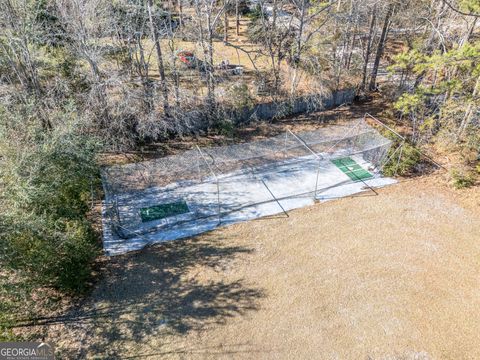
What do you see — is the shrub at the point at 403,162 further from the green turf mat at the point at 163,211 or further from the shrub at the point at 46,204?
the shrub at the point at 46,204

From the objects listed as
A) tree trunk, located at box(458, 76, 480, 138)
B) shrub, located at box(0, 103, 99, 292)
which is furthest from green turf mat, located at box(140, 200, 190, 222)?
tree trunk, located at box(458, 76, 480, 138)

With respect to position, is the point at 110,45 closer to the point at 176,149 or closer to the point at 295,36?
the point at 176,149

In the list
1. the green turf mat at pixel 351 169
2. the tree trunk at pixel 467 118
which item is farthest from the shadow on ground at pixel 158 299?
the tree trunk at pixel 467 118

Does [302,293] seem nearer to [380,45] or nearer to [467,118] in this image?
[467,118]

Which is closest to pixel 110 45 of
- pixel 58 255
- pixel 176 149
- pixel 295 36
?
pixel 176 149

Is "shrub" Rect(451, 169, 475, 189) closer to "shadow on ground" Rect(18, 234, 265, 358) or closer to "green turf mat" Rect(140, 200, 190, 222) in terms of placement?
"shadow on ground" Rect(18, 234, 265, 358)

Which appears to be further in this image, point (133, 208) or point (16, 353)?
point (133, 208)

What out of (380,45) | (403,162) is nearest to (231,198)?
(403,162)

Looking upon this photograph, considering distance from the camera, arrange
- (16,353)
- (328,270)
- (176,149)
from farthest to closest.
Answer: (176,149) → (328,270) → (16,353)
